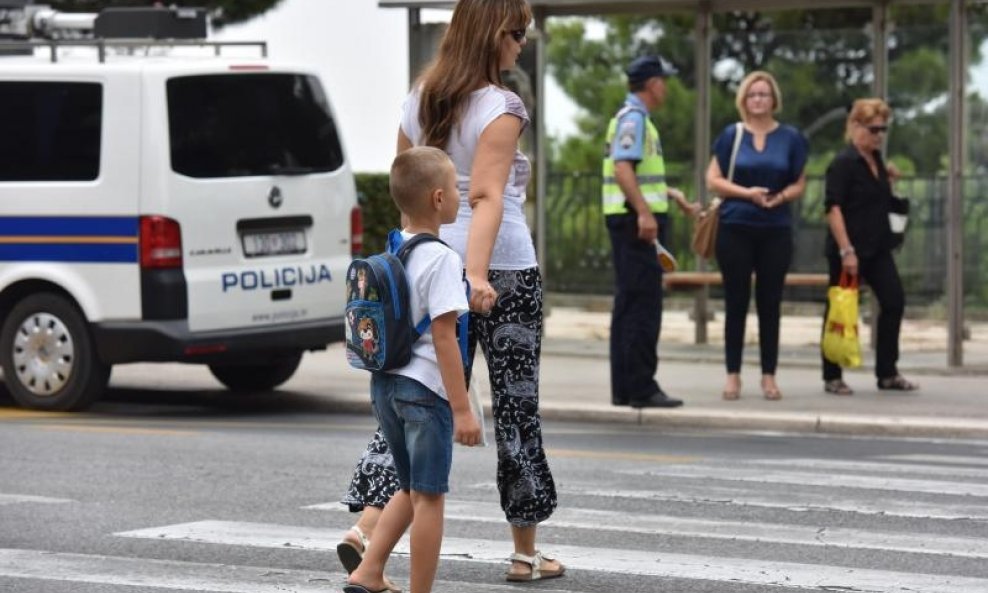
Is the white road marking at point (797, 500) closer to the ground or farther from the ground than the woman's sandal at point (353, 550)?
closer to the ground

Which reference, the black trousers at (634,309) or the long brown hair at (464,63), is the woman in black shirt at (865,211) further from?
the long brown hair at (464,63)

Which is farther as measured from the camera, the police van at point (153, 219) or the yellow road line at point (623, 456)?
the police van at point (153, 219)

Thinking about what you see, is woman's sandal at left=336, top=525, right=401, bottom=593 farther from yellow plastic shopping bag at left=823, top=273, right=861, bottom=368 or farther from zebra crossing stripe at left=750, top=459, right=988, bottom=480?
yellow plastic shopping bag at left=823, top=273, right=861, bottom=368

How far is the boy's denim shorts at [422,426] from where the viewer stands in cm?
620

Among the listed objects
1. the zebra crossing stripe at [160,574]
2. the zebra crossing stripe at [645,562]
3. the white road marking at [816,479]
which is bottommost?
the white road marking at [816,479]

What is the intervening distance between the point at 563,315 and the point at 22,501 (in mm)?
8250

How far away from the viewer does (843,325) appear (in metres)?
12.7

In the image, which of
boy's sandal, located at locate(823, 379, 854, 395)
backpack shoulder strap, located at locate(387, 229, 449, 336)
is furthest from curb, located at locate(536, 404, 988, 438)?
backpack shoulder strap, located at locate(387, 229, 449, 336)

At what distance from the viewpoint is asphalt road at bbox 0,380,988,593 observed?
23.7ft

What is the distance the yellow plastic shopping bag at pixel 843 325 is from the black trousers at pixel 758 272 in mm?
398

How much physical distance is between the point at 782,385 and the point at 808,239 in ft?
9.77

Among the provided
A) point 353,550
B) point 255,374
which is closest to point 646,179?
point 255,374

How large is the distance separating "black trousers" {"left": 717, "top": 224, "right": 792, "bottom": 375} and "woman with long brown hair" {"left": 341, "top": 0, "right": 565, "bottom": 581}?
5481 mm

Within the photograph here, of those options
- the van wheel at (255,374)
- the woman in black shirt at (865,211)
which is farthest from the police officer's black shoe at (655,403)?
the van wheel at (255,374)
